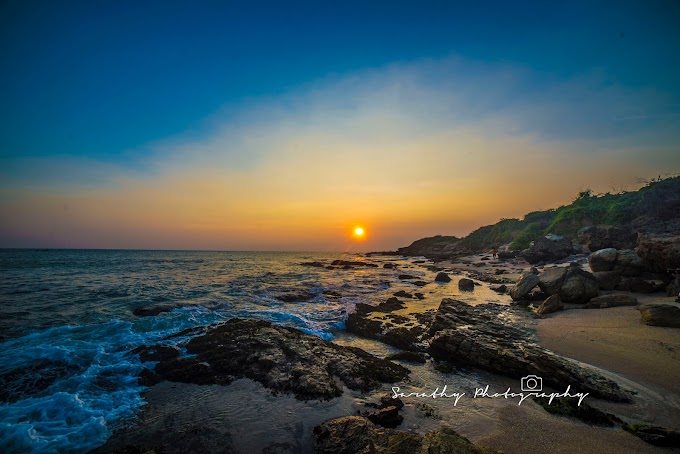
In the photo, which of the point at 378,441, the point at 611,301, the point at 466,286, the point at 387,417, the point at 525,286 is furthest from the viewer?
the point at 466,286

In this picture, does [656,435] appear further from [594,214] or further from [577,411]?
[594,214]

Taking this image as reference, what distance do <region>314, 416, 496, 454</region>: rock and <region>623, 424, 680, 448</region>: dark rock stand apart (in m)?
4.06

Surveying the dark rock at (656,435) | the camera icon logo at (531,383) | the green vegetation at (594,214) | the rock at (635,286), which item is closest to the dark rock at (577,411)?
the dark rock at (656,435)

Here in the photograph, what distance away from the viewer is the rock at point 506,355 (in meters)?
7.86

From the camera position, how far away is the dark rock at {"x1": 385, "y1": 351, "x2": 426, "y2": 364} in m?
10.8

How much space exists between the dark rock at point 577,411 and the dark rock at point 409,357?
3.98m

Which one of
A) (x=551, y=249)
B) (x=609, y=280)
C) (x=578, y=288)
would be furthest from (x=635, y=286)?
(x=551, y=249)

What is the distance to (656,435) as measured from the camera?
226 inches

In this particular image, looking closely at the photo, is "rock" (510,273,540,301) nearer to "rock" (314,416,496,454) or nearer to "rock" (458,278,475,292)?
"rock" (458,278,475,292)

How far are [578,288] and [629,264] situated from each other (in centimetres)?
627

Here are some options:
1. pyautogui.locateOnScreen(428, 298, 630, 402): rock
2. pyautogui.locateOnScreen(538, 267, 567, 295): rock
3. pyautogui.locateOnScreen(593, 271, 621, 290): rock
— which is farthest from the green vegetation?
pyautogui.locateOnScreen(428, 298, 630, 402): rock

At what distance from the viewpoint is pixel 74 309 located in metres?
18.2

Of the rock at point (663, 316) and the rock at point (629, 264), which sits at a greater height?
the rock at point (629, 264)

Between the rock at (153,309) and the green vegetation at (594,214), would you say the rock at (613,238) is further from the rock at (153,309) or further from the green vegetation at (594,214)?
the rock at (153,309)
